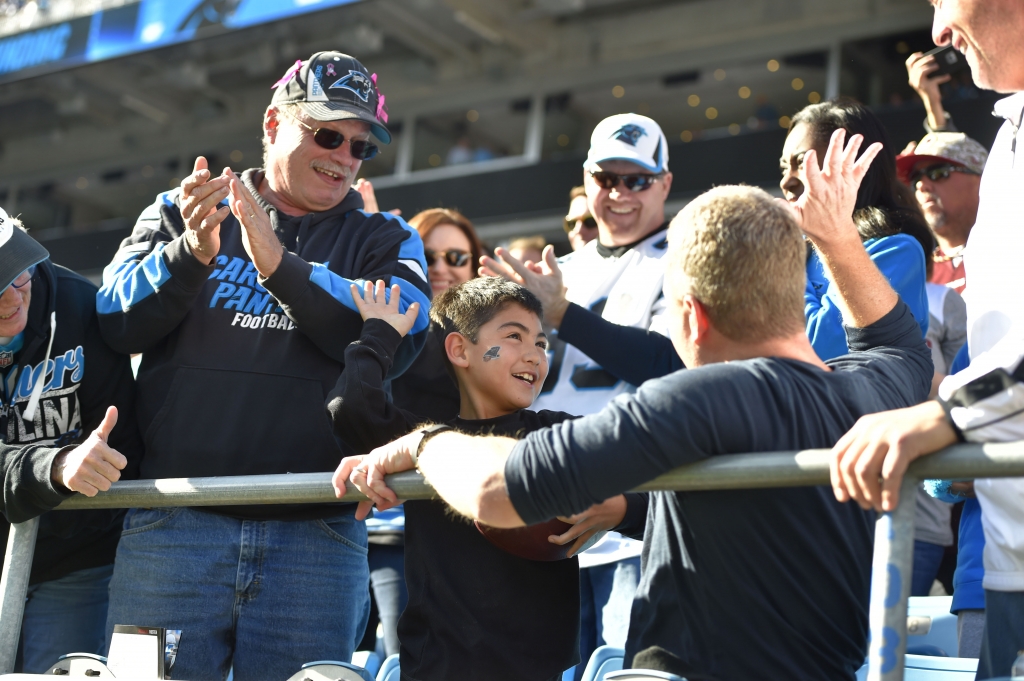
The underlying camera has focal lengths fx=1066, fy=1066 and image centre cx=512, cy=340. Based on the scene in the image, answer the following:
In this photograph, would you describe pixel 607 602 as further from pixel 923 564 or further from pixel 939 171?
pixel 939 171

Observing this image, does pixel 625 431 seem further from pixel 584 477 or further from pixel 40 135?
pixel 40 135

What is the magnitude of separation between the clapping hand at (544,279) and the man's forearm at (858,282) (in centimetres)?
112

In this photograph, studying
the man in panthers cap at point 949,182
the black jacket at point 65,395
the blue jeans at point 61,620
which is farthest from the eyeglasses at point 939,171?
the blue jeans at point 61,620

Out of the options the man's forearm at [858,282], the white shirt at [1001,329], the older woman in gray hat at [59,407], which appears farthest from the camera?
the older woman in gray hat at [59,407]

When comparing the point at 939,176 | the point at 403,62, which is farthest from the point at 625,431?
the point at 403,62

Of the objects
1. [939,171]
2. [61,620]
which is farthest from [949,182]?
[61,620]

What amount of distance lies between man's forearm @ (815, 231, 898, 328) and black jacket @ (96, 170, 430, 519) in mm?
1183

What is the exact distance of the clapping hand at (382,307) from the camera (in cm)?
272

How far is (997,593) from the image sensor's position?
1893mm

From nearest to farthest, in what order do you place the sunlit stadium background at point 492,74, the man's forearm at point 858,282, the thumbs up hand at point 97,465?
the man's forearm at point 858,282 < the thumbs up hand at point 97,465 < the sunlit stadium background at point 492,74

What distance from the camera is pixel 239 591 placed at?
105 inches

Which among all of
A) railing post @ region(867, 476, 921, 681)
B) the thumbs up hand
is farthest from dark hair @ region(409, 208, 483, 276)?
railing post @ region(867, 476, 921, 681)

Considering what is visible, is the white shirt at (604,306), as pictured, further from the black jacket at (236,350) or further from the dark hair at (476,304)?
the black jacket at (236,350)

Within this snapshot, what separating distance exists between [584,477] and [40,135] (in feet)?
59.6
